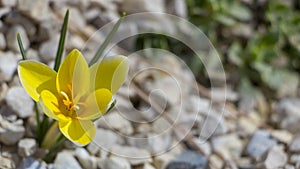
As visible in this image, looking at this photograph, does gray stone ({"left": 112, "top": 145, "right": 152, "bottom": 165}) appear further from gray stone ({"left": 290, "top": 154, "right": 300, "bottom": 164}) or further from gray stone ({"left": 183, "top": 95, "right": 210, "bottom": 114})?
gray stone ({"left": 290, "top": 154, "right": 300, "bottom": 164})

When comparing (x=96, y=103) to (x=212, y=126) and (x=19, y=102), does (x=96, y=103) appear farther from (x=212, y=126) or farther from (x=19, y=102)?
(x=212, y=126)

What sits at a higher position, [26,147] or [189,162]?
[189,162]

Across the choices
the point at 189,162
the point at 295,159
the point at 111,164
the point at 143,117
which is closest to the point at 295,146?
the point at 295,159

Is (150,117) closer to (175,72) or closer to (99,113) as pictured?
(175,72)

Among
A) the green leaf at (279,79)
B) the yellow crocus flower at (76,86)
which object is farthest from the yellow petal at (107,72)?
the green leaf at (279,79)

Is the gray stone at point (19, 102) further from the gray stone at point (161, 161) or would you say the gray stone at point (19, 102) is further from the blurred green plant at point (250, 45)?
the blurred green plant at point (250, 45)

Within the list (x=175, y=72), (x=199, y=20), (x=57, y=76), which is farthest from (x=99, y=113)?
(x=199, y=20)

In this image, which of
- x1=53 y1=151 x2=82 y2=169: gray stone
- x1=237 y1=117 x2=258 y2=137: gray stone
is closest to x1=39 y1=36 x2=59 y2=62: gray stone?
x1=53 y1=151 x2=82 y2=169: gray stone

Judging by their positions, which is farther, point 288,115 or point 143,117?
point 288,115
